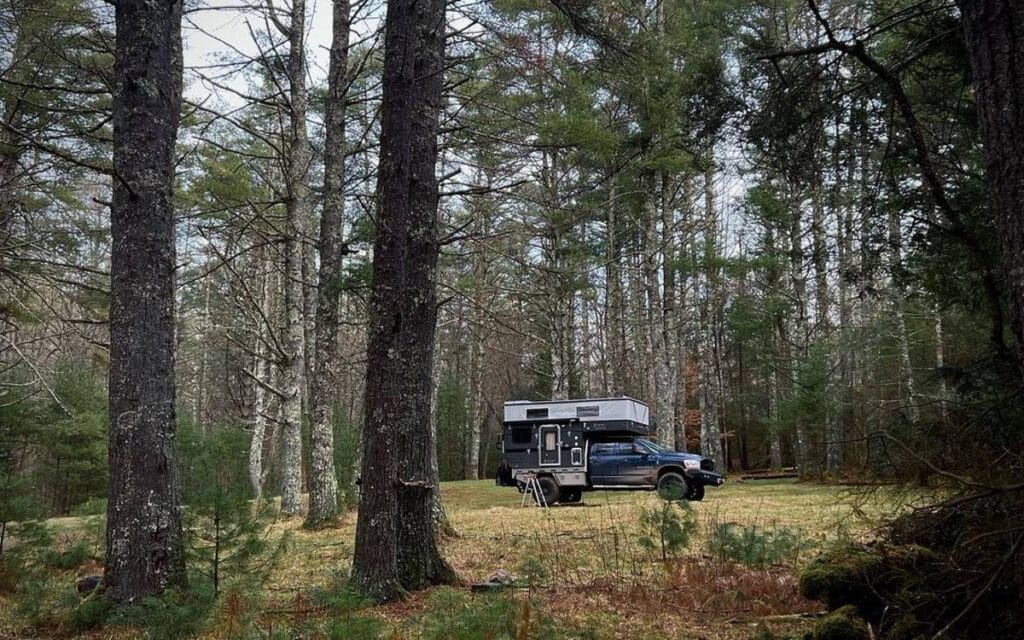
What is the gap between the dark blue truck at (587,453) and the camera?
14.9 m

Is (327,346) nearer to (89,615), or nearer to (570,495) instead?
(89,615)

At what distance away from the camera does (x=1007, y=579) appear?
2.80 m

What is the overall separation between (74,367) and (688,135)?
723 inches

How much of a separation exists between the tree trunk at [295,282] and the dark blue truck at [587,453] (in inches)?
201

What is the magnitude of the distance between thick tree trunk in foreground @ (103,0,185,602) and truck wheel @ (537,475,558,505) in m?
11.1

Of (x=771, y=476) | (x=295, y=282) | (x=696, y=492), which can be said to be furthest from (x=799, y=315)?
(x=295, y=282)

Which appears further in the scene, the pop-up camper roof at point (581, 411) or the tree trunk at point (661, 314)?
the tree trunk at point (661, 314)

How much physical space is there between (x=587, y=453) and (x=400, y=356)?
11.1 meters

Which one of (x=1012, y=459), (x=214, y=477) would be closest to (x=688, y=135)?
(x=1012, y=459)

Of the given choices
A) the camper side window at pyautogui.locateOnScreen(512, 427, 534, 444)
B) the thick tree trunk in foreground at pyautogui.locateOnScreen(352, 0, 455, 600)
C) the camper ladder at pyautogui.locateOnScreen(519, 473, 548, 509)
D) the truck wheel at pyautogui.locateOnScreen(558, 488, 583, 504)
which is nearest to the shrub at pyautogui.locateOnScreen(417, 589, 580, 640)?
the thick tree trunk in foreground at pyautogui.locateOnScreen(352, 0, 455, 600)

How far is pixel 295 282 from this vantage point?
1190cm

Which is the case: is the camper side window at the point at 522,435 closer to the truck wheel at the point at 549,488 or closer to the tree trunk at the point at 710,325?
the truck wheel at the point at 549,488

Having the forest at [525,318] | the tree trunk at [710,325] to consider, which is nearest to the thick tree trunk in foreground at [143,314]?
the forest at [525,318]

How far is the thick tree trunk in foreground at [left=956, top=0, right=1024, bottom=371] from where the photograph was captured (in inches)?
107
